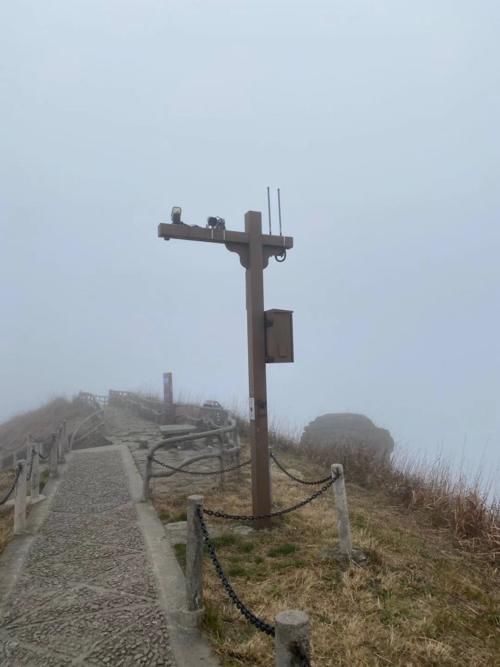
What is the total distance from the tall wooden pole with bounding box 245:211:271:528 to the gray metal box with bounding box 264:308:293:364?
79 mm

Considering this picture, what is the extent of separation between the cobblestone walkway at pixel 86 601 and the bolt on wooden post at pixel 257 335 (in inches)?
63.2

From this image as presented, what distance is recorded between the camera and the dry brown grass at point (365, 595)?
3451 millimetres

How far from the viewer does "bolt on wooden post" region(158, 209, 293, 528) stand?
604cm

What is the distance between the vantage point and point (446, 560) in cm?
534

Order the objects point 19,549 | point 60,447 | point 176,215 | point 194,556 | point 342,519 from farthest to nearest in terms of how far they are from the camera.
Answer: point 60,447
point 176,215
point 19,549
point 342,519
point 194,556

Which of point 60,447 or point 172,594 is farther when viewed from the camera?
point 60,447

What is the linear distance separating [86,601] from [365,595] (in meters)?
2.38

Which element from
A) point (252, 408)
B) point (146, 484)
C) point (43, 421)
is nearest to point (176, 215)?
point (252, 408)

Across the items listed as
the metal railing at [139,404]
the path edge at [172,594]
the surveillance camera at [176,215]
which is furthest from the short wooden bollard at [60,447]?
the surveillance camera at [176,215]

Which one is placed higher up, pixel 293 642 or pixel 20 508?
pixel 293 642

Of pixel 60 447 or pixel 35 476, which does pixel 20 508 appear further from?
pixel 60 447

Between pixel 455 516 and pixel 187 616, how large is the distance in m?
4.12

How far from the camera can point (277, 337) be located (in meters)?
6.07

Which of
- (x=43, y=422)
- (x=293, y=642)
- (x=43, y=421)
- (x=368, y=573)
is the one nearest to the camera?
(x=293, y=642)
